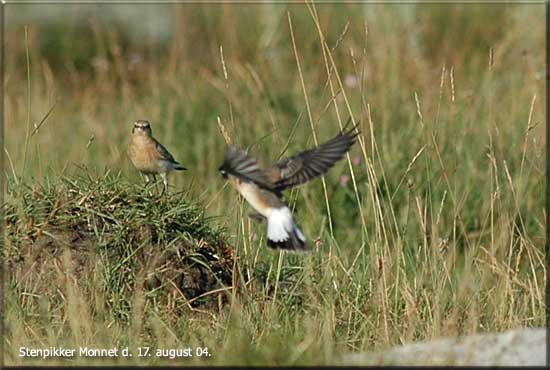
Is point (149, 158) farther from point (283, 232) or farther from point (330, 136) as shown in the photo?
point (330, 136)

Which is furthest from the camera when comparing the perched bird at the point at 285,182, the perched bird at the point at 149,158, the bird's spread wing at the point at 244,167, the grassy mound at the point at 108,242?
the perched bird at the point at 149,158

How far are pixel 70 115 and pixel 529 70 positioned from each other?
12.3ft

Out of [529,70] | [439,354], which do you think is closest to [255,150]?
[529,70]

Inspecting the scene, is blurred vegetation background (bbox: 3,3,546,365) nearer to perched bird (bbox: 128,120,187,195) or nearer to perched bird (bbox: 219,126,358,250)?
perched bird (bbox: 128,120,187,195)

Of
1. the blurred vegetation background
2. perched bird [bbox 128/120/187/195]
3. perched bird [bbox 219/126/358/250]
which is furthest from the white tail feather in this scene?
perched bird [bbox 128/120/187/195]

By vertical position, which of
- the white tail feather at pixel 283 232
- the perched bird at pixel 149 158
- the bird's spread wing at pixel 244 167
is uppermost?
the perched bird at pixel 149 158

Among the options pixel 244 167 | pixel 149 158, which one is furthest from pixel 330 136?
pixel 244 167

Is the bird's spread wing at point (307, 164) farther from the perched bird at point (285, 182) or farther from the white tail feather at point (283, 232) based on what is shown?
the white tail feather at point (283, 232)

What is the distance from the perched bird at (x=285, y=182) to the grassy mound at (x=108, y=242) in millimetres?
606

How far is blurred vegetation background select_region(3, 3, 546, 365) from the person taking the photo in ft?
15.7

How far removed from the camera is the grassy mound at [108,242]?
4.77 metres

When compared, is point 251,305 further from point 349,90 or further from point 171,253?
point 349,90

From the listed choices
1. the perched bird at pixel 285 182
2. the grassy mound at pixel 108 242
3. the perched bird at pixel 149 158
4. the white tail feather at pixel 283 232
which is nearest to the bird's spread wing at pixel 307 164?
the perched bird at pixel 285 182

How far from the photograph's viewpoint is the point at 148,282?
15.9 feet
